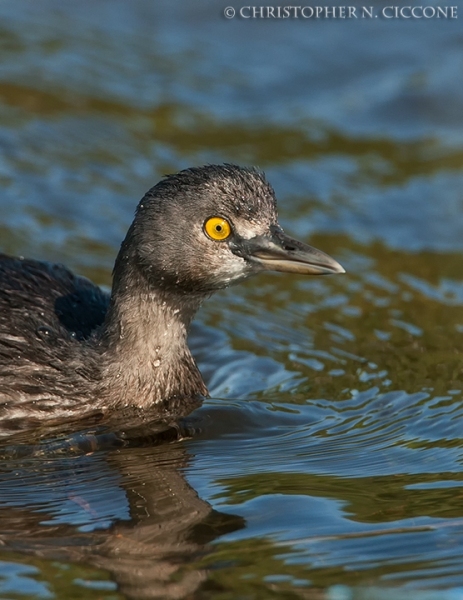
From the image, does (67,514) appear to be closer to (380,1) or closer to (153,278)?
(153,278)

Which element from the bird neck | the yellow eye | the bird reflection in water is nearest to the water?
A: the bird reflection in water

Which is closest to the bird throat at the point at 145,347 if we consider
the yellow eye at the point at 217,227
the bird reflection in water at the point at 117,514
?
the yellow eye at the point at 217,227

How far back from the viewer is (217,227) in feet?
25.1

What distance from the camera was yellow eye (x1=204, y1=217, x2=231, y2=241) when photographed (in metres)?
7.63

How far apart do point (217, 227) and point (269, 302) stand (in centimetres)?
269

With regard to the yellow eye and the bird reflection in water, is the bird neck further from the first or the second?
the bird reflection in water

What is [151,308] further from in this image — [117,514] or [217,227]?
[117,514]

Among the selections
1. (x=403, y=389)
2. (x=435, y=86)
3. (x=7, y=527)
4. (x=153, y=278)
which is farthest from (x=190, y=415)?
(x=435, y=86)

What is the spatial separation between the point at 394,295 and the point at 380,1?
8.10 meters

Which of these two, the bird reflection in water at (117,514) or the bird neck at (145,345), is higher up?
the bird neck at (145,345)

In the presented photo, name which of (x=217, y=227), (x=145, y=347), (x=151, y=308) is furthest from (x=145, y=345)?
(x=217, y=227)

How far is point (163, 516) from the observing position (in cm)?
630

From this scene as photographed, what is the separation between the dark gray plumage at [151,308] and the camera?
760 cm

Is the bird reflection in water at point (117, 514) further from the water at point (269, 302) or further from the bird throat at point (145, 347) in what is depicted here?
the bird throat at point (145, 347)
